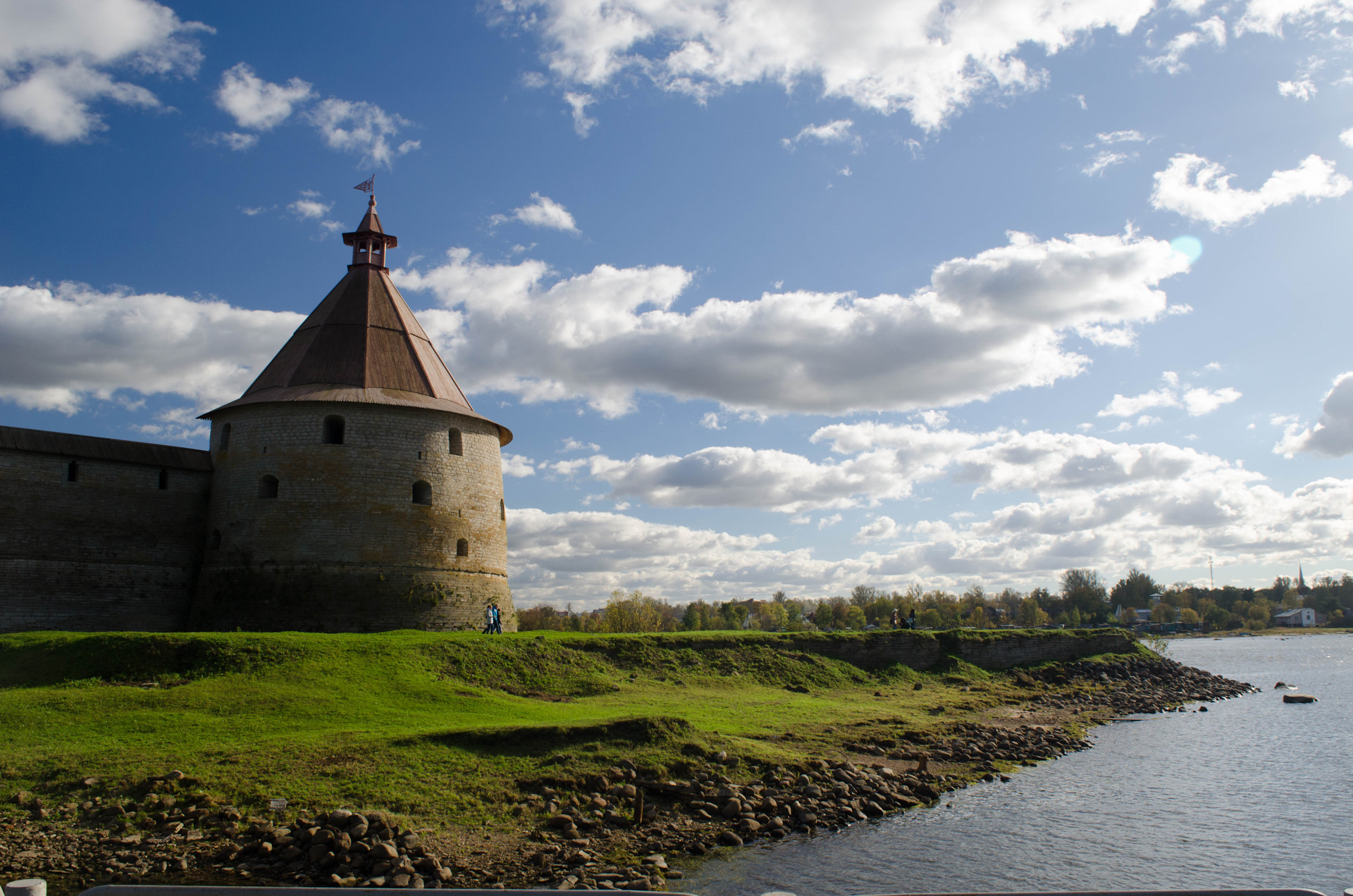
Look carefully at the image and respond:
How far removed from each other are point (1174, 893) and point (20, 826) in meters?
11.2

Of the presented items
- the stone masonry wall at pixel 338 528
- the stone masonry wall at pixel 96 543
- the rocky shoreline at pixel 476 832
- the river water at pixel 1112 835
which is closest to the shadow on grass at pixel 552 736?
the rocky shoreline at pixel 476 832

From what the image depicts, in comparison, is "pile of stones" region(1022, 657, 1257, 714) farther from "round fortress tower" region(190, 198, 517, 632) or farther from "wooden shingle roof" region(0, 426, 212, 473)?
"wooden shingle roof" region(0, 426, 212, 473)

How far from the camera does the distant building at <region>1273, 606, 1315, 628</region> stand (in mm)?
122319

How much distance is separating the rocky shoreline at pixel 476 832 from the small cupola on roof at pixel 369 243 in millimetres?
21494

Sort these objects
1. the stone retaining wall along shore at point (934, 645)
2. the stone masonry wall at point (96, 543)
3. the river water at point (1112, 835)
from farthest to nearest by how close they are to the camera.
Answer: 1. the stone retaining wall along shore at point (934, 645)
2. the stone masonry wall at point (96, 543)
3. the river water at point (1112, 835)

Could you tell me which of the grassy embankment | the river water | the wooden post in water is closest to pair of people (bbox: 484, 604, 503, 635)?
the grassy embankment

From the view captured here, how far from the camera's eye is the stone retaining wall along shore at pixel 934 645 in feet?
84.1

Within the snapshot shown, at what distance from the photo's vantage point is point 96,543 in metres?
22.2

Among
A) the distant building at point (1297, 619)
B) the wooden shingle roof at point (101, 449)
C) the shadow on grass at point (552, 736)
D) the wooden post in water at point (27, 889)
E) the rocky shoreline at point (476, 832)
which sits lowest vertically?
the distant building at point (1297, 619)

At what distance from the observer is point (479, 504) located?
83.9 feet

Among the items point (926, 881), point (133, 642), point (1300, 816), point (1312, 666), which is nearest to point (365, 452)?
point (133, 642)

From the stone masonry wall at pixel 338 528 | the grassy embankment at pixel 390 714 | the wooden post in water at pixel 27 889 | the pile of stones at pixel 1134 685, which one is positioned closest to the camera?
the wooden post in water at pixel 27 889

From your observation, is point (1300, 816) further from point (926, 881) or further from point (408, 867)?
point (408, 867)

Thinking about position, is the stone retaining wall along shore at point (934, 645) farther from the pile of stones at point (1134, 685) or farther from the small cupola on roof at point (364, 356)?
the small cupola on roof at point (364, 356)
